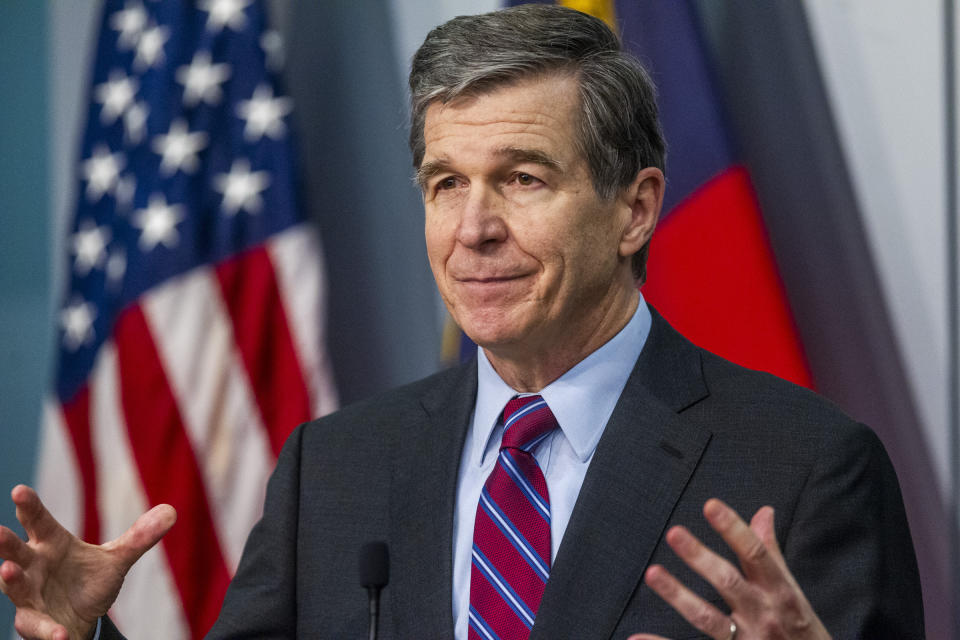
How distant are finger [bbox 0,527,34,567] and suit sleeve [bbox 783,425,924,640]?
1.09m

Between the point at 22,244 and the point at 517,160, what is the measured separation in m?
2.23

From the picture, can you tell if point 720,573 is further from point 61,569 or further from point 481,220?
point 61,569

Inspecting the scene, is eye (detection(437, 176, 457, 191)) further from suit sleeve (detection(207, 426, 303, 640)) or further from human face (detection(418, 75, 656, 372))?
suit sleeve (detection(207, 426, 303, 640))

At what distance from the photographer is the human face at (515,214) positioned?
1.69 m

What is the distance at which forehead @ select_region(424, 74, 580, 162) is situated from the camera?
Result: 169 cm

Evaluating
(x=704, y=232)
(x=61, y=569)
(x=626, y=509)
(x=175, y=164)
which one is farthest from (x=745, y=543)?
(x=175, y=164)

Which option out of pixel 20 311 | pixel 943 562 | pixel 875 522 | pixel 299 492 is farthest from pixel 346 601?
pixel 20 311

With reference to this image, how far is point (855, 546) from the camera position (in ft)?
5.02

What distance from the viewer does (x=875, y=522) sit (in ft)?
5.11

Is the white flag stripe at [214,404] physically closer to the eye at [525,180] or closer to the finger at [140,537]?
the finger at [140,537]

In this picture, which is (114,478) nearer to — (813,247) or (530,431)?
(530,431)

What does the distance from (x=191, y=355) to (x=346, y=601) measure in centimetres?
138

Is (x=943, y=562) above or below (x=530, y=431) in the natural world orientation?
below

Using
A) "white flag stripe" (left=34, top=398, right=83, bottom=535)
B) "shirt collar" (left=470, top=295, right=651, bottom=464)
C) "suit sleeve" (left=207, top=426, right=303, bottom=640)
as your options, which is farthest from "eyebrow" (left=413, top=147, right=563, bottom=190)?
"white flag stripe" (left=34, top=398, right=83, bottom=535)
